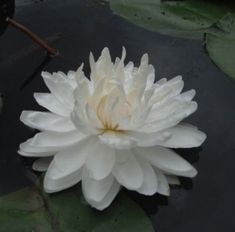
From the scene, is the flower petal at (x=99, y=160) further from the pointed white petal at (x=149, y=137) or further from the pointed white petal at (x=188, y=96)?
the pointed white petal at (x=188, y=96)

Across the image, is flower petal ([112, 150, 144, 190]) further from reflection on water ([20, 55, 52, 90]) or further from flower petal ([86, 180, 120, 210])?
reflection on water ([20, 55, 52, 90])

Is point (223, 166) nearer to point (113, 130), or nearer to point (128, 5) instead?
point (113, 130)

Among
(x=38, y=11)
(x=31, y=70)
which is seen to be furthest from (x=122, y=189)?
(x=38, y=11)

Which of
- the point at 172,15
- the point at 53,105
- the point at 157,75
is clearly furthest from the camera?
the point at 172,15

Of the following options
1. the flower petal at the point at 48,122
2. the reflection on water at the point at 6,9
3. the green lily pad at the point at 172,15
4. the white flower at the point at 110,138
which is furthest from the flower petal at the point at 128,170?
the reflection on water at the point at 6,9

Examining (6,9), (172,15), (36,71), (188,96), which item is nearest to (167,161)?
(188,96)

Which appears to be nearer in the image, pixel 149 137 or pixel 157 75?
pixel 149 137

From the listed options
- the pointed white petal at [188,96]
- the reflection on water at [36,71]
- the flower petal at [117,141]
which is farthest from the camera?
the reflection on water at [36,71]

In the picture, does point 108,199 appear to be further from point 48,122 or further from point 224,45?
point 224,45
